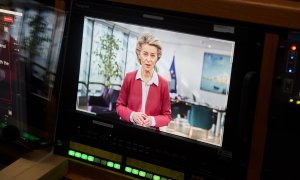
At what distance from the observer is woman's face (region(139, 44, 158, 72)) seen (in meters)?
1.09

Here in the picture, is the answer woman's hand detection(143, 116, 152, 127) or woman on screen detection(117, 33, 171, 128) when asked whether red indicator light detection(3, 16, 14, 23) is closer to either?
woman on screen detection(117, 33, 171, 128)

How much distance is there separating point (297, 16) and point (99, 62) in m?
0.57

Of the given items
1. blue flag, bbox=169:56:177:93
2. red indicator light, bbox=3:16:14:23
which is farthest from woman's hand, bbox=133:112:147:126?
red indicator light, bbox=3:16:14:23

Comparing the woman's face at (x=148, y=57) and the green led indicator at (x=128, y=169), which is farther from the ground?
the woman's face at (x=148, y=57)

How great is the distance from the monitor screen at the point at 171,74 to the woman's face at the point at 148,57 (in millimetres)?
11

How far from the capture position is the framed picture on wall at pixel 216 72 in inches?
40.2

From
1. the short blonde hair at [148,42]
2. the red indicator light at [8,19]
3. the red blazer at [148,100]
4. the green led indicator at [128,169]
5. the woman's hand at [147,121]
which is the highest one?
the red indicator light at [8,19]

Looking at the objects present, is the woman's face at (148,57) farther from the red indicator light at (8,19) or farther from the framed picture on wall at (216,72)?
the red indicator light at (8,19)

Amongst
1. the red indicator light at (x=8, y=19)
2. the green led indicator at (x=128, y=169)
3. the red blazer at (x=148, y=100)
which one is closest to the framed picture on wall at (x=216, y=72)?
the red blazer at (x=148, y=100)

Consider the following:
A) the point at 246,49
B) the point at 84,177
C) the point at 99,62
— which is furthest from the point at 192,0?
the point at 84,177

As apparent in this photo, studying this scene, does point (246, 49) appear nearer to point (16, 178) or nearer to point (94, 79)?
point (94, 79)

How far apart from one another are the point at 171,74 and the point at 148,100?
0.12m

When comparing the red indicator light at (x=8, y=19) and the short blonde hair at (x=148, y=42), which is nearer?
the short blonde hair at (x=148, y=42)

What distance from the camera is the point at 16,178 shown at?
109 centimetres
